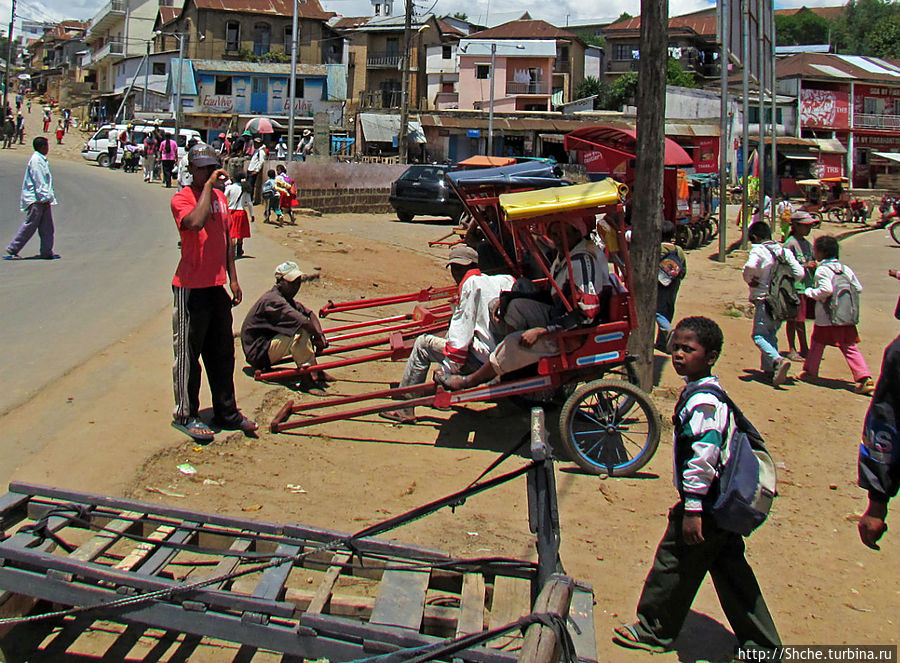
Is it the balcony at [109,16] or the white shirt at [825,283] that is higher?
the balcony at [109,16]

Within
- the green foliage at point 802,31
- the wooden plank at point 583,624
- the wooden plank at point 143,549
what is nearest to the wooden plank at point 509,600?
the wooden plank at point 583,624

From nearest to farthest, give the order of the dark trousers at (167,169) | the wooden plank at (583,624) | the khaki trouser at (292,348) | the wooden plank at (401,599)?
the wooden plank at (583,624)
the wooden plank at (401,599)
the khaki trouser at (292,348)
the dark trousers at (167,169)

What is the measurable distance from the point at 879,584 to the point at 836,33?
391ft

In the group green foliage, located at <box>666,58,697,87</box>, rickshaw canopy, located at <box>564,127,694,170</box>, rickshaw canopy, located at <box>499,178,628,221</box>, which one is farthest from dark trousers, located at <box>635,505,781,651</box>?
green foliage, located at <box>666,58,697,87</box>

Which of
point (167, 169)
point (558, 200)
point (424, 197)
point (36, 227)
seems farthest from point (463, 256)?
point (167, 169)

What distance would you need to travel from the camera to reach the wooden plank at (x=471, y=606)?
304 cm

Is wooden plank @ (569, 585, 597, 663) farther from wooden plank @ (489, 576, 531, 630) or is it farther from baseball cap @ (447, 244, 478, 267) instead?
baseball cap @ (447, 244, 478, 267)

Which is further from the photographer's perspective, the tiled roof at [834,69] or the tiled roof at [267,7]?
the tiled roof at [267,7]

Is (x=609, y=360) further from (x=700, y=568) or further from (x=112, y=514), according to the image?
(x=112, y=514)

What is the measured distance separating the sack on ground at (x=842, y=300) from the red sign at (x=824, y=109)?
49.9 metres

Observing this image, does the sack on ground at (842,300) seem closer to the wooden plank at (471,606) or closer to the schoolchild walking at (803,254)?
the schoolchild walking at (803,254)

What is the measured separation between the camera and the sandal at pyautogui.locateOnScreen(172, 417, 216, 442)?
5.84 meters

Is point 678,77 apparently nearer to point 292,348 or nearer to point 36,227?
point 36,227

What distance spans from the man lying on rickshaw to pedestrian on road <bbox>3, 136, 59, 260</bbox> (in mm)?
8961
